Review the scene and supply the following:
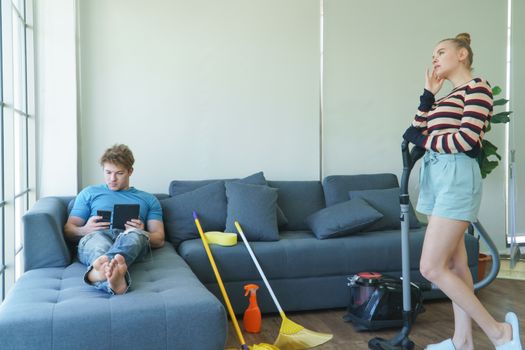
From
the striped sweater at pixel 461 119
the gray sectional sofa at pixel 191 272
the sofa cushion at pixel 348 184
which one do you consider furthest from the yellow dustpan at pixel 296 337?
the sofa cushion at pixel 348 184

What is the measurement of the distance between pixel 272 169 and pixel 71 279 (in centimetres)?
231

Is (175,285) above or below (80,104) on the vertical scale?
below

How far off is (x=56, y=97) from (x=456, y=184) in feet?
9.21

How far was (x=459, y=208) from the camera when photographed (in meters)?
2.57

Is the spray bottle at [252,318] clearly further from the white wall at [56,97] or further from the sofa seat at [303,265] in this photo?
the white wall at [56,97]

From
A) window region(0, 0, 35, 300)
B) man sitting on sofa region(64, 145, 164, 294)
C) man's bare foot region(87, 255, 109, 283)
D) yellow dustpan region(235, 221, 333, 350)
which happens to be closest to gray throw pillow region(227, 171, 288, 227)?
man sitting on sofa region(64, 145, 164, 294)

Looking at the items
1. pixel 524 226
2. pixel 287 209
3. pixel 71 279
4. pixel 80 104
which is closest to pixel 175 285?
pixel 71 279

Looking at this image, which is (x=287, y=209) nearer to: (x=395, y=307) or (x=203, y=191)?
(x=203, y=191)

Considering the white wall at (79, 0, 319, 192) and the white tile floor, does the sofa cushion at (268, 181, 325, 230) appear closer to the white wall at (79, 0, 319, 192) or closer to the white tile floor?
the white wall at (79, 0, 319, 192)

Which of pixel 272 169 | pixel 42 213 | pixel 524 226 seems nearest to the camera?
pixel 42 213

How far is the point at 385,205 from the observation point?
4.30 meters

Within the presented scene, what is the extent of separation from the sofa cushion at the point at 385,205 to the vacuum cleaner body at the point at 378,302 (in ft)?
2.74

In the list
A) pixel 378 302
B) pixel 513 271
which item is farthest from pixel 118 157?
pixel 513 271

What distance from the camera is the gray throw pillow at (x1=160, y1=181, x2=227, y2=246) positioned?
392 centimetres
